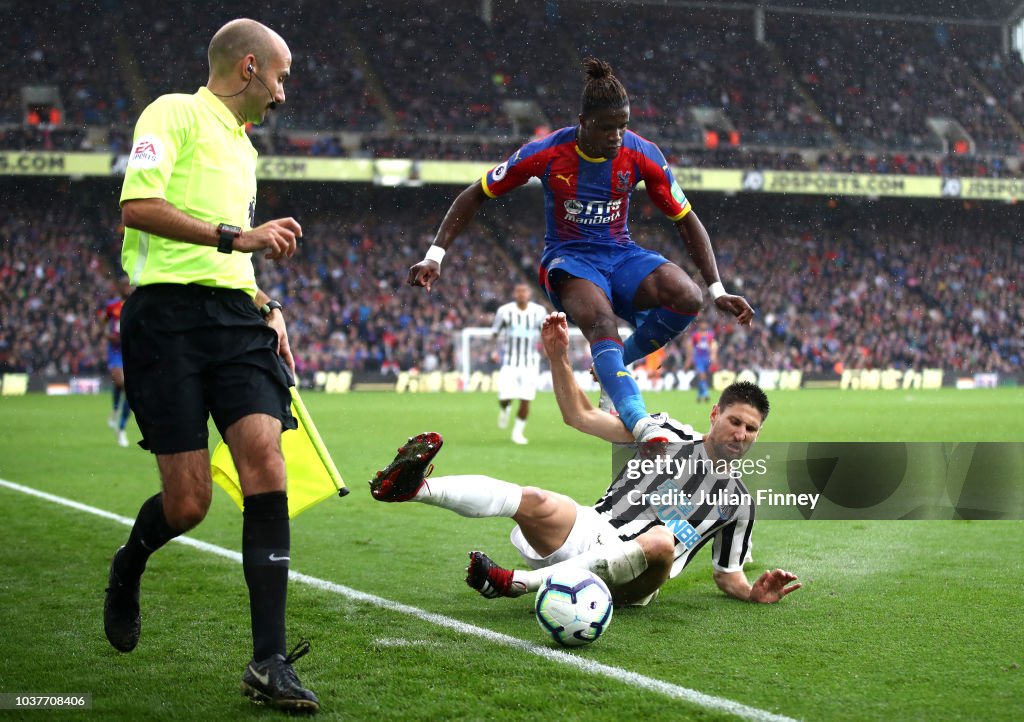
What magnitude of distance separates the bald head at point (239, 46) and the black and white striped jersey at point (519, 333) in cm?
1124

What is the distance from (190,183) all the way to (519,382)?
37.3 ft

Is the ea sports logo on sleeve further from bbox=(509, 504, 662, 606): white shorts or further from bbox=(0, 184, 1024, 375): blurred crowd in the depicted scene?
bbox=(0, 184, 1024, 375): blurred crowd

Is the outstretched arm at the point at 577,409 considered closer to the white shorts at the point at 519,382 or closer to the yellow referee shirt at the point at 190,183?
the yellow referee shirt at the point at 190,183

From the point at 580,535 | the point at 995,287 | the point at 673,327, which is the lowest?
the point at 580,535

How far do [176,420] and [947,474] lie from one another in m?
8.12

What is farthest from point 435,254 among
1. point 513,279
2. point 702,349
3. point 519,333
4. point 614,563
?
point 513,279

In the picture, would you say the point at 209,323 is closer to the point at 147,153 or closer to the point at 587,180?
the point at 147,153

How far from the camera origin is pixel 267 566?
11.1 ft

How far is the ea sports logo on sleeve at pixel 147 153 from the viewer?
339 centimetres

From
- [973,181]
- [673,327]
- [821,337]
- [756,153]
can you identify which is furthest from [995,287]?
[673,327]

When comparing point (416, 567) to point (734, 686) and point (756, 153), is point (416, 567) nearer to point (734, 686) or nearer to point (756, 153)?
point (734, 686)

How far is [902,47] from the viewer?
37.8m

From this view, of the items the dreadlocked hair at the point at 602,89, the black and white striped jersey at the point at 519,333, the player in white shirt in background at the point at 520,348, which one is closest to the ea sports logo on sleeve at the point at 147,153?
the dreadlocked hair at the point at 602,89

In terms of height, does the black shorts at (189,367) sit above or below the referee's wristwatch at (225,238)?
below
